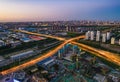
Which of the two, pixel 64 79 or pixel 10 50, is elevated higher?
pixel 10 50

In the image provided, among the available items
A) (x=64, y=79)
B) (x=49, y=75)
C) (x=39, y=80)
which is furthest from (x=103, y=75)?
(x=39, y=80)

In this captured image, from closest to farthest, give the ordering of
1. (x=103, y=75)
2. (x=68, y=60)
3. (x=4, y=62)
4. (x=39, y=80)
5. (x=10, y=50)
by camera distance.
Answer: (x=39, y=80) → (x=103, y=75) → (x=4, y=62) → (x=68, y=60) → (x=10, y=50)

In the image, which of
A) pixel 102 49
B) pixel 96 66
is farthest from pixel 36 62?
pixel 102 49

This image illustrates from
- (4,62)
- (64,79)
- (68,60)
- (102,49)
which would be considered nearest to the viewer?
(64,79)

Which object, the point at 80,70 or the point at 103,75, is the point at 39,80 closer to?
the point at 80,70

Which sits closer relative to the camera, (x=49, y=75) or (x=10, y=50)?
(x=49, y=75)

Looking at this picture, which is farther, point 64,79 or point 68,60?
point 68,60

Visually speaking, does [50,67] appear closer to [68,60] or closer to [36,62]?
[36,62]

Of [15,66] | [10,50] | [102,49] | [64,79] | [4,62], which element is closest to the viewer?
[64,79]

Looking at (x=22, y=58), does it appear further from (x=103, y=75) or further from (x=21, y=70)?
(x=103, y=75)

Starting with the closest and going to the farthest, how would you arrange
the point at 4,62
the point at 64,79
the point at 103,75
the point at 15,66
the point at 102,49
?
the point at 64,79 → the point at 103,75 → the point at 15,66 → the point at 4,62 → the point at 102,49
